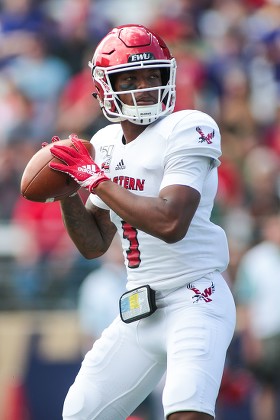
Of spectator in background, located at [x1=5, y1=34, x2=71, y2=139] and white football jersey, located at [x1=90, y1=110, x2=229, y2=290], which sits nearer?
white football jersey, located at [x1=90, y1=110, x2=229, y2=290]

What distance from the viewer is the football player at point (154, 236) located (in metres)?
4.34

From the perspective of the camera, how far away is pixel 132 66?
182 inches

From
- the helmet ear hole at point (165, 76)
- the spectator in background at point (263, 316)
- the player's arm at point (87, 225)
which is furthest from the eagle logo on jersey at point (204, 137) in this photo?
the spectator in background at point (263, 316)

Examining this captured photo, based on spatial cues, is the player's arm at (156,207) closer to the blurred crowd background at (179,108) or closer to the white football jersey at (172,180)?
the white football jersey at (172,180)

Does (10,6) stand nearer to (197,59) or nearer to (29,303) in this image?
(197,59)

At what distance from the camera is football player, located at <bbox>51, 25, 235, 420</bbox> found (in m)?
4.34

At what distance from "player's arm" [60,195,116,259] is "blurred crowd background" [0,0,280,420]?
8.44 feet

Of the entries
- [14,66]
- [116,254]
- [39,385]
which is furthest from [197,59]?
[39,385]

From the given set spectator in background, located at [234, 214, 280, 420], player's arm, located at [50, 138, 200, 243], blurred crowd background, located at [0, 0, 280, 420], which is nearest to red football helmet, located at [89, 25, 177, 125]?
player's arm, located at [50, 138, 200, 243]

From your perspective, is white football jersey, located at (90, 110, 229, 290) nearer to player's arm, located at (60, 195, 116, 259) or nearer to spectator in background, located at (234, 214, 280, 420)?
player's arm, located at (60, 195, 116, 259)

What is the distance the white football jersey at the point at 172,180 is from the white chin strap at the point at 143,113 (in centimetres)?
5

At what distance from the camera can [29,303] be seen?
8031 mm

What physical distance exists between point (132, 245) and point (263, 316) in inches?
130

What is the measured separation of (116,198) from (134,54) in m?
0.71
